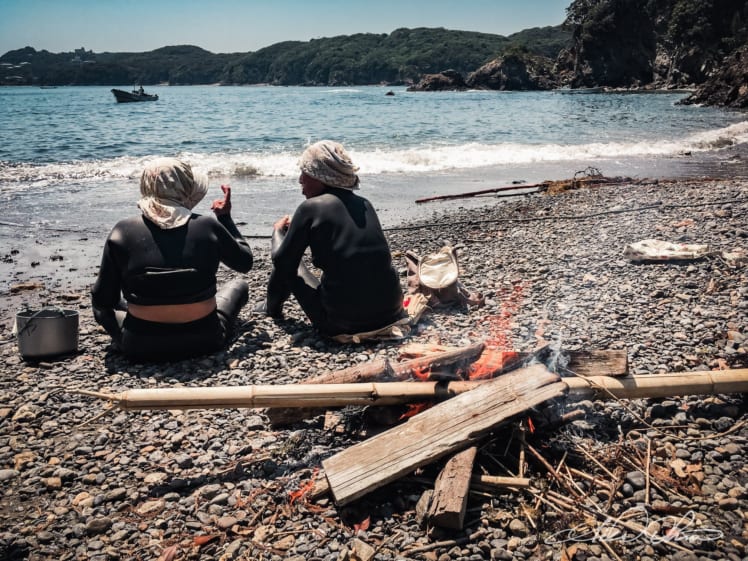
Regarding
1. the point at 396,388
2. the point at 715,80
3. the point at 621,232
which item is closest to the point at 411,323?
the point at 396,388

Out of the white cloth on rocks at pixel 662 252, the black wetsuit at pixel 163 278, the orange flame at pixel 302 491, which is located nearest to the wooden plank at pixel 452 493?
the orange flame at pixel 302 491

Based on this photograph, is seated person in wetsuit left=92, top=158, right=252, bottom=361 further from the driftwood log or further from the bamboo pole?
the bamboo pole

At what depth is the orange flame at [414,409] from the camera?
12.2 ft

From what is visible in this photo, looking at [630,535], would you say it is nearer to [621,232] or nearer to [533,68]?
[621,232]

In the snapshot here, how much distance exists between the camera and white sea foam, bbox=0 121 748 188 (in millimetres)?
18219

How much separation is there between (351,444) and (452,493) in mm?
1026

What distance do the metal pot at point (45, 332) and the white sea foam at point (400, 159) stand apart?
520 inches

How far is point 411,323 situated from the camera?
5918 millimetres

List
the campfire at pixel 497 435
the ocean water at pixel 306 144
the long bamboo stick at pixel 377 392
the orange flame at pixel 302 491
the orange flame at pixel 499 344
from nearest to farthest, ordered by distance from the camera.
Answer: the campfire at pixel 497 435 < the orange flame at pixel 302 491 < the long bamboo stick at pixel 377 392 < the orange flame at pixel 499 344 < the ocean water at pixel 306 144

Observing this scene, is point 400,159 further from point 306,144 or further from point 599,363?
point 599,363

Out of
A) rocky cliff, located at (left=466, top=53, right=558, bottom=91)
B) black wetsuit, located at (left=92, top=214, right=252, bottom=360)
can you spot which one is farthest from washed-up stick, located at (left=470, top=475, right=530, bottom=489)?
rocky cliff, located at (left=466, top=53, right=558, bottom=91)

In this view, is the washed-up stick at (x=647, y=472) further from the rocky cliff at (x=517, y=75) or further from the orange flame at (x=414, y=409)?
the rocky cliff at (x=517, y=75)

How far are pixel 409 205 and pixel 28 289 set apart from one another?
27.8 ft

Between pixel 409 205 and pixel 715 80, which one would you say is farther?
pixel 715 80
